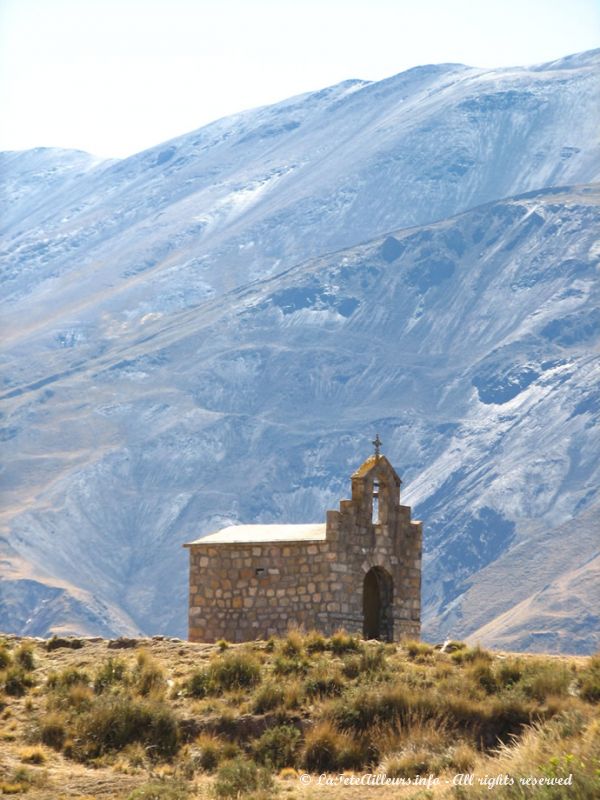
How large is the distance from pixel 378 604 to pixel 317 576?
106 inches

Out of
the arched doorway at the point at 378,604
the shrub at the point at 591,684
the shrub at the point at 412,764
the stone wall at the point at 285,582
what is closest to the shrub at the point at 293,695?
the shrub at the point at 412,764

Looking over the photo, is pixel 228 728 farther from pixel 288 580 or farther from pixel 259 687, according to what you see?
pixel 288 580

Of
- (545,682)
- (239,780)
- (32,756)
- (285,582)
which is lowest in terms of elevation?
(239,780)

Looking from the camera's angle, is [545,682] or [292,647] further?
[292,647]

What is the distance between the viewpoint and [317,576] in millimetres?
42031

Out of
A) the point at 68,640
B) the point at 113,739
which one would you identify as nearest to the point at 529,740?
the point at 113,739

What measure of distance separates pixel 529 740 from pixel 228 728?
18.3 ft

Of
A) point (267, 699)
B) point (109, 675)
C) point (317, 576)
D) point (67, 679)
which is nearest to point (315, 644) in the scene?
point (267, 699)

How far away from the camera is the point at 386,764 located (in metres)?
30.8

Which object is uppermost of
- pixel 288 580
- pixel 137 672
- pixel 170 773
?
pixel 288 580

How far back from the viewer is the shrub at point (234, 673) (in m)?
34.1

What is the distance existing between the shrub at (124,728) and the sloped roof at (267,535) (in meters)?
8.81

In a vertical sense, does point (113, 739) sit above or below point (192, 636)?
below

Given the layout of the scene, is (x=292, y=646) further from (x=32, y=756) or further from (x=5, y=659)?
(x=32, y=756)
